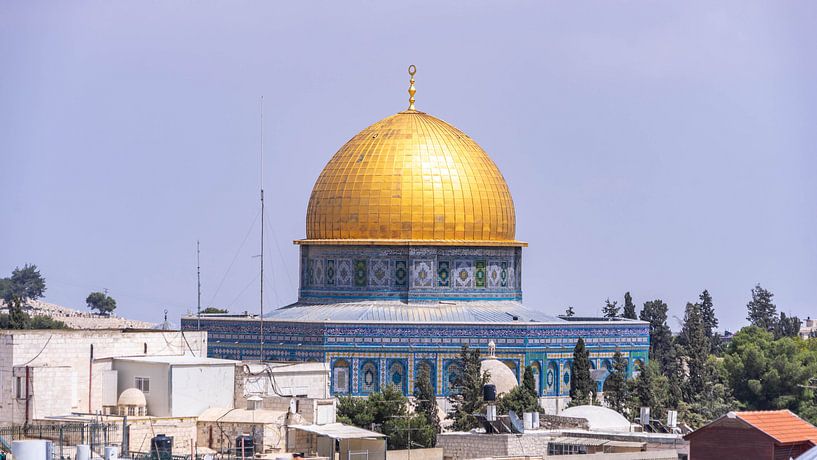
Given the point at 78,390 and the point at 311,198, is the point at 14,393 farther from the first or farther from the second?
the point at 311,198

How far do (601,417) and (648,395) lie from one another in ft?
21.1

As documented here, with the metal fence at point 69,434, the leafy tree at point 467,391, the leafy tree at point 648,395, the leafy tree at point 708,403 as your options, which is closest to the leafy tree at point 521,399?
the leafy tree at point 467,391

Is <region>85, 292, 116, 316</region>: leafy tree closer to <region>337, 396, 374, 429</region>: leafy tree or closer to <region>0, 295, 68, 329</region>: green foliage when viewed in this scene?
<region>0, 295, 68, 329</region>: green foliage

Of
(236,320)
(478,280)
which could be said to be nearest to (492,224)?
(478,280)

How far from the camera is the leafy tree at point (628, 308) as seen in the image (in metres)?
71.0

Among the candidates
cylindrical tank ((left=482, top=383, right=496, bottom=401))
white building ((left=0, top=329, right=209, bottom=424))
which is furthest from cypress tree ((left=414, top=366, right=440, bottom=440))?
white building ((left=0, top=329, right=209, bottom=424))

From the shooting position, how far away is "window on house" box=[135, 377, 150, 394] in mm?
40875

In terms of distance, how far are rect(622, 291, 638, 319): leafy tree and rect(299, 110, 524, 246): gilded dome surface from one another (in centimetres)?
1152

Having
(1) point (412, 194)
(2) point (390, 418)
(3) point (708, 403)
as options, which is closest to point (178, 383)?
(2) point (390, 418)

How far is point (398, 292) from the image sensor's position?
58.3 m

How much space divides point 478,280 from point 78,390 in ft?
63.9

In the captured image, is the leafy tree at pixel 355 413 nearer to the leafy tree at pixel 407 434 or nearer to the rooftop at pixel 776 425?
the leafy tree at pixel 407 434

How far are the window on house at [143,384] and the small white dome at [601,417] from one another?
27.7 ft

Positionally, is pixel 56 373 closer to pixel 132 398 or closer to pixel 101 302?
pixel 132 398
